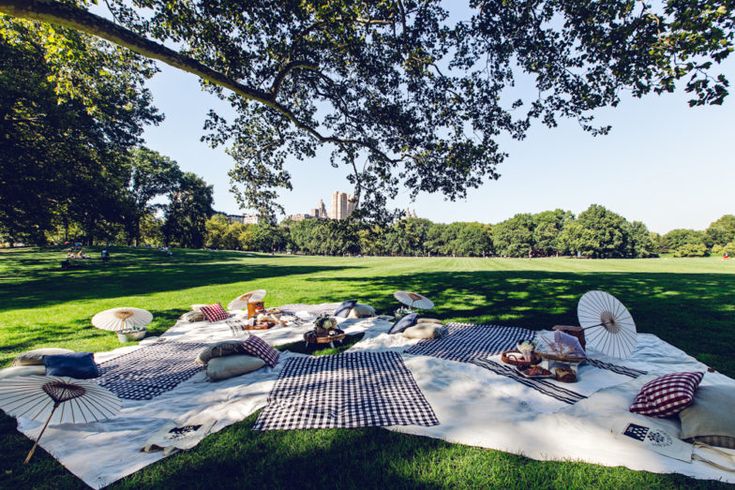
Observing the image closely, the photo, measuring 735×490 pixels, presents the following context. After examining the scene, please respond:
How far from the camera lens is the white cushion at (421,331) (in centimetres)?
771

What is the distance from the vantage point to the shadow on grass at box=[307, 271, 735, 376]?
7.59m

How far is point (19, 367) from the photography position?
4.99 meters

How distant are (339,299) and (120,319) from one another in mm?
8231

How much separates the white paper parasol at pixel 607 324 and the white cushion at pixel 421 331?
333 centimetres

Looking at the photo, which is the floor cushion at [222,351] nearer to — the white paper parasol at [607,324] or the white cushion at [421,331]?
the white cushion at [421,331]

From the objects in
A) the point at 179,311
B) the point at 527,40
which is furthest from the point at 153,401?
the point at 527,40

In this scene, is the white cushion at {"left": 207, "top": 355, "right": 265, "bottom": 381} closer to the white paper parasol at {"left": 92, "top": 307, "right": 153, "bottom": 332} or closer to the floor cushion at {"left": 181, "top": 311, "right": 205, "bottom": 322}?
the white paper parasol at {"left": 92, "top": 307, "right": 153, "bottom": 332}

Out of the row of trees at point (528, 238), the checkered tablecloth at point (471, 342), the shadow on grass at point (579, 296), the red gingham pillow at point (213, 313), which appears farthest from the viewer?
the row of trees at point (528, 238)

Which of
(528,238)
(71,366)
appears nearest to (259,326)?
(71,366)

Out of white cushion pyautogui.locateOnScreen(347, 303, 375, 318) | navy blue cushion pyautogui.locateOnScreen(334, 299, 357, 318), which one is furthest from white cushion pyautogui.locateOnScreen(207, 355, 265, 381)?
→ white cushion pyautogui.locateOnScreen(347, 303, 375, 318)

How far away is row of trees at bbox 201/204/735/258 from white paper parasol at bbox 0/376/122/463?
51.8 m

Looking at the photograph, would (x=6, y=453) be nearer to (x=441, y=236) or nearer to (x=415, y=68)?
(x=415, y=68)

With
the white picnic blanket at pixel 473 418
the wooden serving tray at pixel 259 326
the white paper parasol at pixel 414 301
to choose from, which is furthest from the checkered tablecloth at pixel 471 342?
the wooden serving tray at pixel 259 326

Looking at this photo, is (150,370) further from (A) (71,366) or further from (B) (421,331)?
(B) (421,331)
